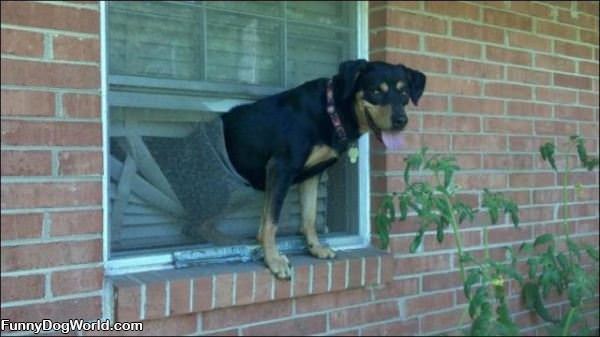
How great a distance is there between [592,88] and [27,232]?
158 inches

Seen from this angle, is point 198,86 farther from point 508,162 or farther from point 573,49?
point 573,49

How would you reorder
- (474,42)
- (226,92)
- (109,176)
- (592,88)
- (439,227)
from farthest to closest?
(592,88)
(474,42)
(226,92)
(439,227)
(109,176)

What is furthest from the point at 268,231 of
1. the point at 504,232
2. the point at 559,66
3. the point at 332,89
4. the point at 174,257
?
the point at 559,66

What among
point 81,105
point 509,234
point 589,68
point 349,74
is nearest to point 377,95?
point 349,74

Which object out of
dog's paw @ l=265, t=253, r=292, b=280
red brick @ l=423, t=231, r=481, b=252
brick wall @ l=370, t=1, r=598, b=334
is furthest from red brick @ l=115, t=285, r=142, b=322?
red brick @ l=423, t=231, r=481, b=252

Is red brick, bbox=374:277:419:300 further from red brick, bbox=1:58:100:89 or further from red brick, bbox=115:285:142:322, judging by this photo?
red brick, bbox=1:58:100:89

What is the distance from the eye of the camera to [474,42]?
13.2 feet

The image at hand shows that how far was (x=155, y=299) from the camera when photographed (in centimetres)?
279

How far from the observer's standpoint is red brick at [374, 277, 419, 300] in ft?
12.0

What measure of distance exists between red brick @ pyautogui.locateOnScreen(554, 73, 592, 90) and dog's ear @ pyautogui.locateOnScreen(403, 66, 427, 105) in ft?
5.43

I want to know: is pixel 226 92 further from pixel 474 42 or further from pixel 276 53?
pixel 474 42

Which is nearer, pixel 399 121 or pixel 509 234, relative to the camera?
pixel 399 121

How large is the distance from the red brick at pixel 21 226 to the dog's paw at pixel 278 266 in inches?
41.6

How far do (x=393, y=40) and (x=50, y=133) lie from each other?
6.22 ft
